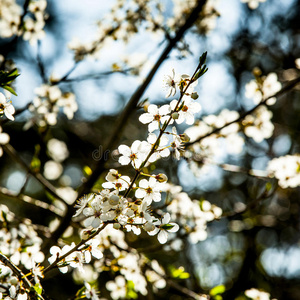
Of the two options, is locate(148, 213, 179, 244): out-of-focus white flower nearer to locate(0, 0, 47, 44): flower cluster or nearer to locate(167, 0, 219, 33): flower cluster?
locate(0, 0, 47, 44): flower cluster

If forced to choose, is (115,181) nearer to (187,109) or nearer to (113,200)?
(113,200)

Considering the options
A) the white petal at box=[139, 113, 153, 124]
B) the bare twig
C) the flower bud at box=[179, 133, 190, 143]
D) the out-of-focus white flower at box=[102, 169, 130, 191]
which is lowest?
the bare twig

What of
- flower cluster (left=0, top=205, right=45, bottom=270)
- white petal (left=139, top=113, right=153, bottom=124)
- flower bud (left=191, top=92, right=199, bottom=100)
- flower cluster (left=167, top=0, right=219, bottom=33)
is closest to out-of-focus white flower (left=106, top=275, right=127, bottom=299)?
flower cluster (left=0, top=205, right=45, bottom=270)

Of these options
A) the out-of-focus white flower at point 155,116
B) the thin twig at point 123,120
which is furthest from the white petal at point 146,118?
the thin twig at point 123,120

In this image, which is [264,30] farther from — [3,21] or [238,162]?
[3,21]

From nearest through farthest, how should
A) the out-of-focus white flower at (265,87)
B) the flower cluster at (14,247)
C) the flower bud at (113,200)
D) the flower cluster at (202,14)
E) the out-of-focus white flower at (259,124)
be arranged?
the flower bud at (113,200), the flower cluster at (14,247), the out-of-focus white flower at (265,87), the out-of-focus white flower at (259,124), the flower cluster at (202,14)

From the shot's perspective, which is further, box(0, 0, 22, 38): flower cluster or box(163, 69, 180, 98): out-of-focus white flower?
box(0, 0, 22, 38): flower cluster

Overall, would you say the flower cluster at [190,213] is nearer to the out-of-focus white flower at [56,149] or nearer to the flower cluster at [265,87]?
the flower cluster at [265,87]

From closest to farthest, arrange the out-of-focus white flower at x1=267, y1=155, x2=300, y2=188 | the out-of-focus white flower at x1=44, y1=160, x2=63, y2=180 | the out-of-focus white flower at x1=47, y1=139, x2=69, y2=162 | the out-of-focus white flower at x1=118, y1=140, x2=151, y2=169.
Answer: the out-of-focus white flower at x1=118, y1=140, x2=151, y2=169, the out-of-focus white flower at x1=267, y1=155, x2=300, y2=188, the out-of-focus white flower at x1=47, y1=139, x2=69, y2=162, the out-of-focus white flower at x1=44, y1=160, x2=63, y2=180

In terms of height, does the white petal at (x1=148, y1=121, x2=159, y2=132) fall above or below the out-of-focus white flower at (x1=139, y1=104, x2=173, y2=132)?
below

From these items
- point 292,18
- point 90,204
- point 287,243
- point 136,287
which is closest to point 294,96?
point 292,18

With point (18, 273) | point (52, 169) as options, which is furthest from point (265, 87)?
point (52, 169)

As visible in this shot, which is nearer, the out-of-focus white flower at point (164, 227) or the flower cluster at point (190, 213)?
the out-of-focus white flower at point (164, 227)

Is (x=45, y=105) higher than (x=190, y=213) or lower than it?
higher
